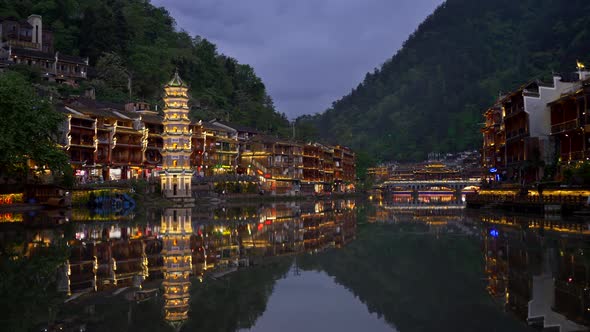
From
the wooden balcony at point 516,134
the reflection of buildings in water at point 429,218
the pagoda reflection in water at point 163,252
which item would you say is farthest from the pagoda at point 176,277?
the wooden balcony at point 516,134

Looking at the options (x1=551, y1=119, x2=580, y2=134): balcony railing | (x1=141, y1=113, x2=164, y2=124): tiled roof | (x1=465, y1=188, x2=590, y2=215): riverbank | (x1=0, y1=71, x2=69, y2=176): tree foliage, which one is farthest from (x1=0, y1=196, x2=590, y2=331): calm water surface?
(x1=141, y1=113, x2=164, y2=124): tiled roof

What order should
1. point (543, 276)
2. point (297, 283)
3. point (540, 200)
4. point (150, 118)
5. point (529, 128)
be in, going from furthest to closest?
point (150, 118) < point (529, 128) < point (540, 200) < point (297, 283) < point (543, 276)

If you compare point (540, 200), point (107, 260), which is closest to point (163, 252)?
point (107, 260)

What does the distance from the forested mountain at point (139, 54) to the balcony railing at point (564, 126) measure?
6501cm

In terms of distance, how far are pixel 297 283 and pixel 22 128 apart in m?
36.1

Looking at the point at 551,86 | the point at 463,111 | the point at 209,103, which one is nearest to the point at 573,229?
the point at 551,86

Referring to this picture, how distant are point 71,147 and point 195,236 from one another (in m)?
50.7

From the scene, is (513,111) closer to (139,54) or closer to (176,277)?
(176,277)

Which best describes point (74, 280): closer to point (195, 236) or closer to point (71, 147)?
point (195, 236)

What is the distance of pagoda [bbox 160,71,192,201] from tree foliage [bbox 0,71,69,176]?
24.1m

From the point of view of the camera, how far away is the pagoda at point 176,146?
238 ft

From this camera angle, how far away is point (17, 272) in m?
16.1

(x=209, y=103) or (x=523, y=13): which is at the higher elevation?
(x=523, y=13)

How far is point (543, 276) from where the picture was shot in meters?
14.6
